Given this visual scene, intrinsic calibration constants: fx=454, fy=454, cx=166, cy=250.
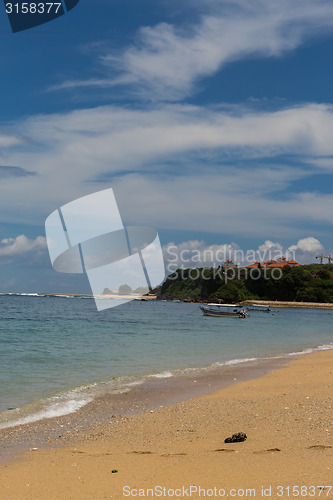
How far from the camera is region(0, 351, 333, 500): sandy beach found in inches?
222

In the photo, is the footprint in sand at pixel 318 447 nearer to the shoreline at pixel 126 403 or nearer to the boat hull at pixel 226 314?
the shoreline at pixel 126 403

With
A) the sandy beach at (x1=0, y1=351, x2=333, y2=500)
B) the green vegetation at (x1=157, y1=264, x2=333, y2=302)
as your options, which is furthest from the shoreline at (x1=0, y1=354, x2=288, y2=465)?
the green vegetation at (x1=157, y1=264, x2=333, y2=302)

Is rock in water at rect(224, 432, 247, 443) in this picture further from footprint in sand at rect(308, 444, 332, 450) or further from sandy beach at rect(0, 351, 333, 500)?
footprint in sand at rect(308, 444, 332, 450)

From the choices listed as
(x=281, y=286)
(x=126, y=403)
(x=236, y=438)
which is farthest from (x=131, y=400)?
(x=281, y=286)

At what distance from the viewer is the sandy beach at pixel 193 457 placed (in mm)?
5648

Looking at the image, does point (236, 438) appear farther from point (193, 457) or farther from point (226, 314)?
point (226, 314)

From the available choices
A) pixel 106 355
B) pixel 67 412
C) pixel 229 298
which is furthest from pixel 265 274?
pixel 67 412

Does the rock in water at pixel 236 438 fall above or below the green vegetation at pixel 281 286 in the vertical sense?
above

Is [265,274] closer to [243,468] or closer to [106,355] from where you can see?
[106,355]

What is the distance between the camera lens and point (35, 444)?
8.72 m

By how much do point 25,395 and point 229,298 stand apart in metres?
174

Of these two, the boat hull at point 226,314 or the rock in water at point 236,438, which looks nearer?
the rock in water at point 236,438

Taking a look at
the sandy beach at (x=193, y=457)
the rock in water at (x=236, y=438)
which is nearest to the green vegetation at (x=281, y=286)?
the sandy beach at (x=193, y=457)

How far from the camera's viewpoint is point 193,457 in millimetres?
6973
